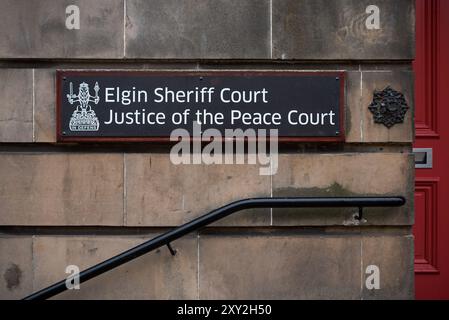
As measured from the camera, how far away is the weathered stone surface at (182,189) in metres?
4.52

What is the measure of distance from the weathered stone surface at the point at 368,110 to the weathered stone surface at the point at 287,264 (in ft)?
2.60

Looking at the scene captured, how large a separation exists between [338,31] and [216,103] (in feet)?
3.51

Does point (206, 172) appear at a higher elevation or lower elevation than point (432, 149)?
lower

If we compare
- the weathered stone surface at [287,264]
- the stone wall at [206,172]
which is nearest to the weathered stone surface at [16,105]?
the stone wall at [206,172]

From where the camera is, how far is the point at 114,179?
4523 millimetres

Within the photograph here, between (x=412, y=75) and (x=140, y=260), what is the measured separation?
8.20ft

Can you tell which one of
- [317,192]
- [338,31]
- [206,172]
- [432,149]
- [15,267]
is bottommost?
[15,267]

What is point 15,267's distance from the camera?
4543 millimetres

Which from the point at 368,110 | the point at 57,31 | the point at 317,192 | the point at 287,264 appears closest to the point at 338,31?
the point at 368,110

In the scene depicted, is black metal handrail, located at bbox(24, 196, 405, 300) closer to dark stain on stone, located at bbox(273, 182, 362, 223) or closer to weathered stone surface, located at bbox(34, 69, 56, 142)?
dark stain on stone, located at bbox(273, 182, 362, 223)

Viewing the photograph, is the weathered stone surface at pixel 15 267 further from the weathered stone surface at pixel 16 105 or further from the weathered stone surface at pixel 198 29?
the weathered stone surface at pixel 198 29

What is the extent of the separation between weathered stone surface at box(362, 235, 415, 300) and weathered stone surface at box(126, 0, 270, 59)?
1661 millimetres

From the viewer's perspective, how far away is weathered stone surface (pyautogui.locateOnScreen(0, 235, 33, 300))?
4.54m

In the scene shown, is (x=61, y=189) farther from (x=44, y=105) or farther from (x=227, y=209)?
(x=227, y=209)
